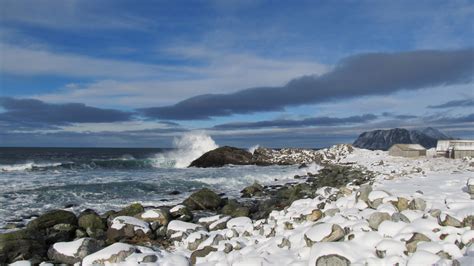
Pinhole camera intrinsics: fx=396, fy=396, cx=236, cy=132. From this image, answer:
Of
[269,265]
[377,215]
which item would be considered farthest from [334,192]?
[269,265]

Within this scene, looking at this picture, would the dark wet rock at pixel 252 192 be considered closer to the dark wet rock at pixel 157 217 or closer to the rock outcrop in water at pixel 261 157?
the dark wet rock at pixel 157 217

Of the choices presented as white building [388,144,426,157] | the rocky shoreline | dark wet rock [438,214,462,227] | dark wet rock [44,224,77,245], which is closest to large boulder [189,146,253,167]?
white building [388,144,426,157]

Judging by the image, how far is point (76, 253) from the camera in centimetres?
925

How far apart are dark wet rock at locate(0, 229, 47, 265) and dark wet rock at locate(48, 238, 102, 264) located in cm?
34

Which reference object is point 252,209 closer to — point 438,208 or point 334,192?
point 334,192

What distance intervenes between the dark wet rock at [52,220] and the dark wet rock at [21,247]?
83.1 inches

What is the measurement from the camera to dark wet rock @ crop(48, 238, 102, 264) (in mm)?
9211

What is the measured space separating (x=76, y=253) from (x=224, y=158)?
34332 mm

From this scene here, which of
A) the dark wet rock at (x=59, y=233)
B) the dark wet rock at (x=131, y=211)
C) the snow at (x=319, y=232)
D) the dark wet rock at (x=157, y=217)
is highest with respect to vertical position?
the snow at (x=319, y=232)

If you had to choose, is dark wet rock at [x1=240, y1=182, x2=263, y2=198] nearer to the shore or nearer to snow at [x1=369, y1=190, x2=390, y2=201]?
the shore

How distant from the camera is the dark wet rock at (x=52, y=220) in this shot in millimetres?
12766

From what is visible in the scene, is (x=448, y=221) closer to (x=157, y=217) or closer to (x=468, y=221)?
(x=468, y=221)

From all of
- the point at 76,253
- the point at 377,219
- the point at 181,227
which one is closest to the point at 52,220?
the point at 76,253

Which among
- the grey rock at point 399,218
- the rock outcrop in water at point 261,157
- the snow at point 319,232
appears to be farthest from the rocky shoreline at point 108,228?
the rock outcrop in water at point 261,157
